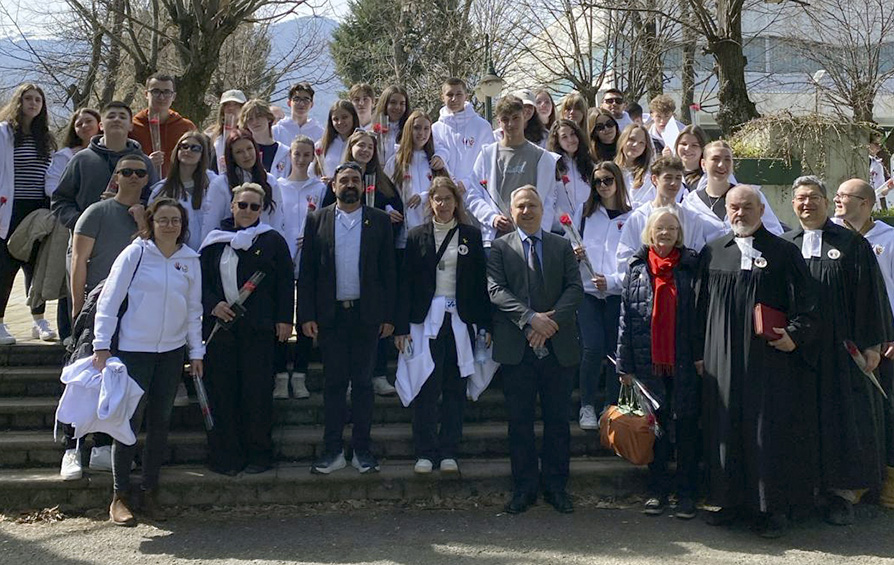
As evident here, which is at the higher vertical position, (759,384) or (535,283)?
(535,283)

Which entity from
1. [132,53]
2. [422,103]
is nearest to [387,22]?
[422,103]

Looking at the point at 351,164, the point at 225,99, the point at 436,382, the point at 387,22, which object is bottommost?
the point at 436,382

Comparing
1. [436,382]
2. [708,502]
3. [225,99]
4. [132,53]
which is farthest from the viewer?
[132,53]

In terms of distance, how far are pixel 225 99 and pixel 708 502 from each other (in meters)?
5.59

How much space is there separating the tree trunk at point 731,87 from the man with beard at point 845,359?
7827mm

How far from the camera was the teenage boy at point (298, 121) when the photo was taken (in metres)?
8.67

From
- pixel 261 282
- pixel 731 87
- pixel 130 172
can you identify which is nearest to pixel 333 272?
pixel 261 282

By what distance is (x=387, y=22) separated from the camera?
31.7 metres

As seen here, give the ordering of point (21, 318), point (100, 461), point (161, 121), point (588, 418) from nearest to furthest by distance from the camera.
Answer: point (100, 461) < point (588, 418) < point (161, 121) < point (21, 318)

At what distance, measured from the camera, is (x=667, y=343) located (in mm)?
6059

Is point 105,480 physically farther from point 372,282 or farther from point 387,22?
point 387,22

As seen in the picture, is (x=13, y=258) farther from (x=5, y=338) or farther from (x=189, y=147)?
(x=189, y=147)

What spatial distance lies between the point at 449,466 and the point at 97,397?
7.85ft

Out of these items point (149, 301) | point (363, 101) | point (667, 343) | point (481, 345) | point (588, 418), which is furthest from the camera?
point (363, 101)
